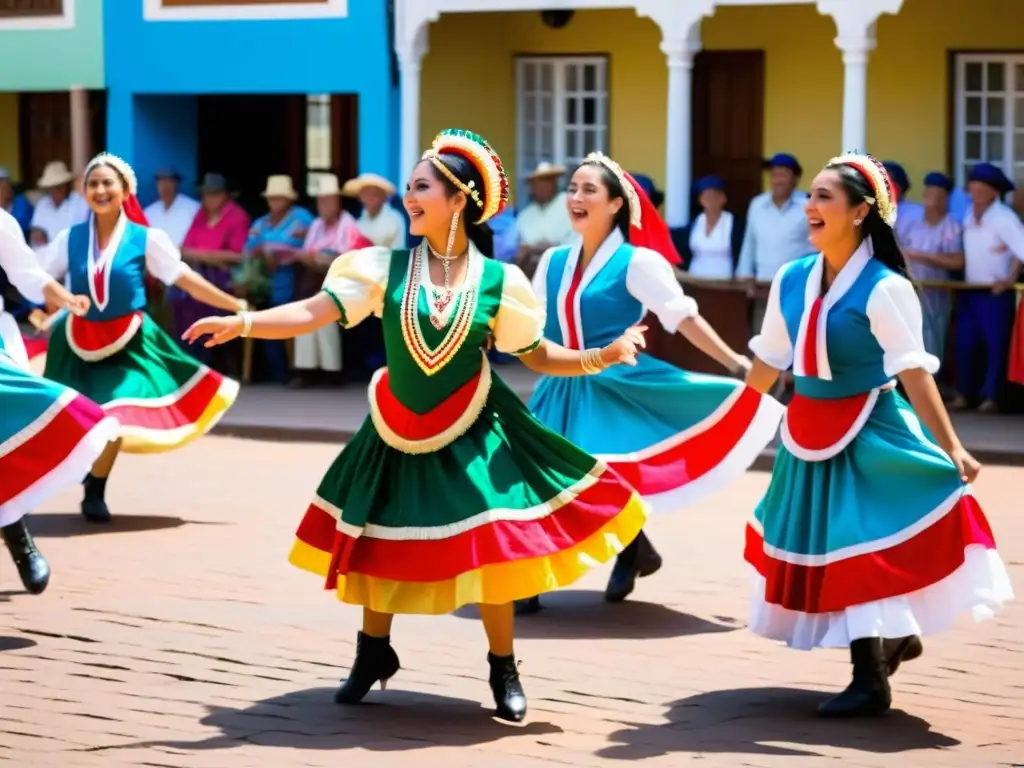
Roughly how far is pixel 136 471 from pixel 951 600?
715 cm

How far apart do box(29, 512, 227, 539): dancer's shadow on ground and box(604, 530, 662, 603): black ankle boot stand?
269 cm

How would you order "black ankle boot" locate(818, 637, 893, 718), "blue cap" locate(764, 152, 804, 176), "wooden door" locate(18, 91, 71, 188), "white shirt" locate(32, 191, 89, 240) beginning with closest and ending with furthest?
"black ankle boot" locate(818, 637, 893, 718) → "blue cap" locate(764, 152, 804, 176) → "white shirt" locate(32, 191, 89, 240) → "wooden door" locate(18, 91, 71, 188)

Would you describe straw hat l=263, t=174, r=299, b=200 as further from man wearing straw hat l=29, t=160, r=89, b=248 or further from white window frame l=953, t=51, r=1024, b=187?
white window frame l=953, t=51, r=1024, b=187

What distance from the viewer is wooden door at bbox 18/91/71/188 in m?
21.2

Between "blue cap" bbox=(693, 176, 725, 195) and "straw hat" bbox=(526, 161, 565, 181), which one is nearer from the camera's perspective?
"blue cap" bbox=(693, 176, 725, 195)

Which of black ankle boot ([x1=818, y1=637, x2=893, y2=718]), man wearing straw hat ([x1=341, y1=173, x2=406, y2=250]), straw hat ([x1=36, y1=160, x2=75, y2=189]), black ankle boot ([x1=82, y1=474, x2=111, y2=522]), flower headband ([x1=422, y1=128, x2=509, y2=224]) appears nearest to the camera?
black ankle boot ([x1=818, y1=637, x2=893, y2=718])

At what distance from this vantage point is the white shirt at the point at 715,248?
15.9 meters

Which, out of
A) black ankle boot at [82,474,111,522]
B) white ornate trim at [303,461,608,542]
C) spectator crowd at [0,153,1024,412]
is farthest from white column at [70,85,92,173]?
white ornate trim at [303,461,608,542]

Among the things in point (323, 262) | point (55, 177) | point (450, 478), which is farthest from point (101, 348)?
point (55, 177)

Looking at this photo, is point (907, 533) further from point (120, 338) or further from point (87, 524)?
point (87, 524)

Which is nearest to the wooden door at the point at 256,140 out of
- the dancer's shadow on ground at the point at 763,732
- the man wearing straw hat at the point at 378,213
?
the man wearing straw hat at the point at 378,213

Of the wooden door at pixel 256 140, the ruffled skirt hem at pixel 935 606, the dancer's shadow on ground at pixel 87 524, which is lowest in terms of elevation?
the dancer's shadow on ground at pixel 87 524

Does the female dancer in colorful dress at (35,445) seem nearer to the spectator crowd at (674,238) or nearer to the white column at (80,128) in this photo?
the spectator crowd at (674,238)

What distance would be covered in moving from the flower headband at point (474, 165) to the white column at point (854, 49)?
8991mm
